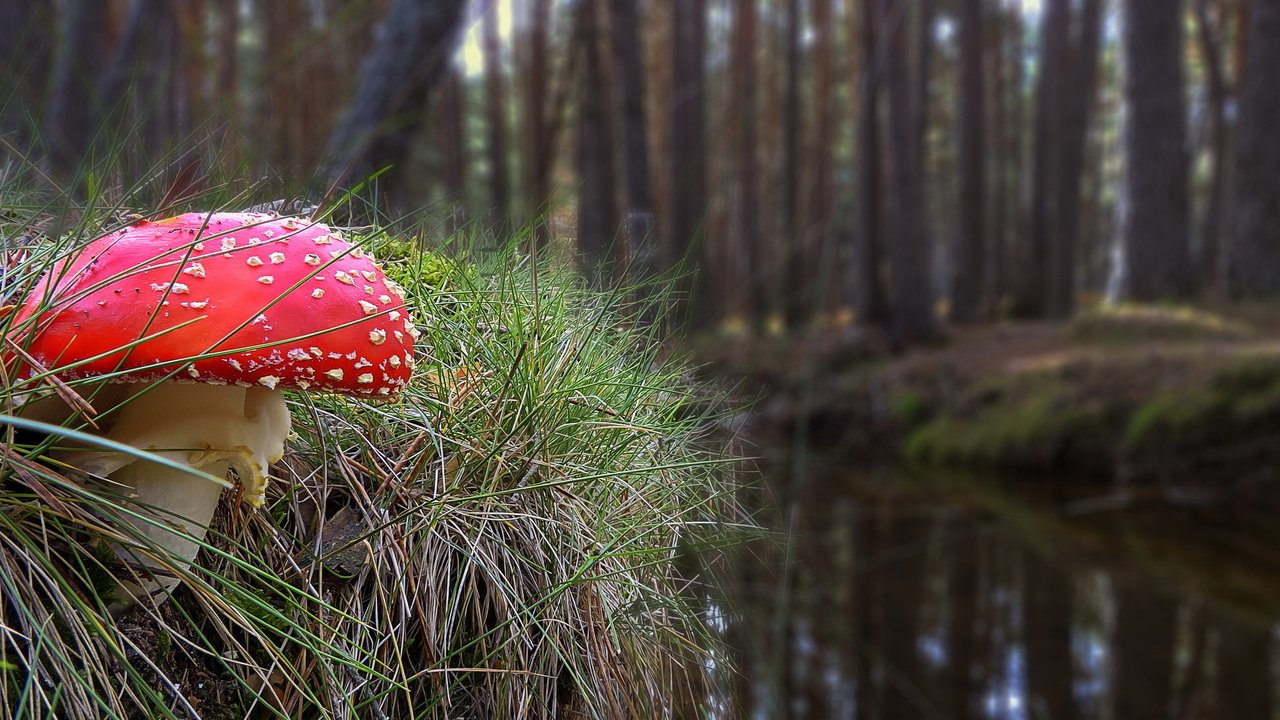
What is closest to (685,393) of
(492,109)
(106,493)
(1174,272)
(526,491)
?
(526,491)

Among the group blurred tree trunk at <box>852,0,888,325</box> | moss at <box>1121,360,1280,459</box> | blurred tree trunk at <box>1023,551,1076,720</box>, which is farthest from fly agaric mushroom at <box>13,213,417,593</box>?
blurred tree trunk at <box>852,0,888,325</box>

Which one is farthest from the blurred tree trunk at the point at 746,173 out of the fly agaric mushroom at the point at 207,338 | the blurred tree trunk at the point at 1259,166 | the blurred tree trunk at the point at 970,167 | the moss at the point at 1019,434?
the fly agaric mushroom at the point at 207,338

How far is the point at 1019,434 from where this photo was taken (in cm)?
692

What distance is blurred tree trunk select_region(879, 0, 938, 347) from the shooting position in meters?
→ 10.6

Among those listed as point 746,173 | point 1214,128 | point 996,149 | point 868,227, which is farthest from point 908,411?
point 1214,128

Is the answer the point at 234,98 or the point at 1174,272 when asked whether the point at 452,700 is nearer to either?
the point at 234,98

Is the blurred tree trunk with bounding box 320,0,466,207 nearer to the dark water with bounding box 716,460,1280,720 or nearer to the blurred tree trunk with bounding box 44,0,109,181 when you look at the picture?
the blurred tree trunk with bounding box 44,0,109,181

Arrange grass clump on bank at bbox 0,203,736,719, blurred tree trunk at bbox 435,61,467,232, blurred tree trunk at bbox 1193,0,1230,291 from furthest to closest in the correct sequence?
blurred tree trunk at bbox 1193,0,1230,291, blurred tree trunk at bbox 435,61,467,232, grass clump on bank at bbox 0,203,736,719

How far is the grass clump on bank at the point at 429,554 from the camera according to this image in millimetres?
857

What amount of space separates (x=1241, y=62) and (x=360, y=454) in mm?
18252

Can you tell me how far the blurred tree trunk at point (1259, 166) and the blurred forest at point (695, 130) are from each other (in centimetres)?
2

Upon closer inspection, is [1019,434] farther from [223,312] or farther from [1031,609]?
[223,312]

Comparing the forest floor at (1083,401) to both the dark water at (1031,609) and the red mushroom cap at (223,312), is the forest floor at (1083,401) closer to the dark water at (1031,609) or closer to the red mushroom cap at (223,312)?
the dark water at (1031,609)

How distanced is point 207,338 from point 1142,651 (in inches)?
154
